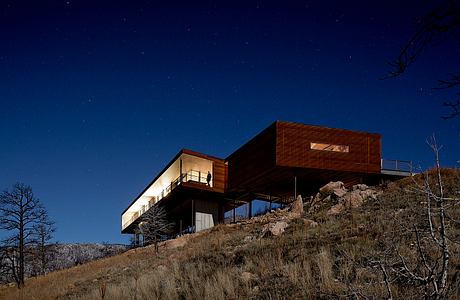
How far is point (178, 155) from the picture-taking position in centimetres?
3603

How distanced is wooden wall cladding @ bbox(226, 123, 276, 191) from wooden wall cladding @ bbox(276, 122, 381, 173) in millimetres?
810

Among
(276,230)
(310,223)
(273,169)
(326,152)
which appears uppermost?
(326,152)

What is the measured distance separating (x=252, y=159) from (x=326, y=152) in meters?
5.99

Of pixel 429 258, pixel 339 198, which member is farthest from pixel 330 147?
pixel 429 258

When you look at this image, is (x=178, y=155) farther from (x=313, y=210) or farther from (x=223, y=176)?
(x=313, y=210)

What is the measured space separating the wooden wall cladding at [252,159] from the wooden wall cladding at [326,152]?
31.9 inches

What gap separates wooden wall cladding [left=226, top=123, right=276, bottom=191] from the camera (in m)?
31.0

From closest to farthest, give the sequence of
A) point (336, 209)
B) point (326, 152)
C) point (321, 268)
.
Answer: point (321, 268)
point (336, 209)
point (326, 152)

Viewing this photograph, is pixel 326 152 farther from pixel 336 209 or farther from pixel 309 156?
pixel 336 209

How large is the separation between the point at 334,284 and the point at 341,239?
4.00 m

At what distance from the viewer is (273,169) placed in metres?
31.0

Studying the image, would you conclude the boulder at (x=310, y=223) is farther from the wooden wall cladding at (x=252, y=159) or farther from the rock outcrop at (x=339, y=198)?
the wooden wall cladding at (x=252, y=159)

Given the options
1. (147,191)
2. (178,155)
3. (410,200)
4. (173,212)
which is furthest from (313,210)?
(147,191)

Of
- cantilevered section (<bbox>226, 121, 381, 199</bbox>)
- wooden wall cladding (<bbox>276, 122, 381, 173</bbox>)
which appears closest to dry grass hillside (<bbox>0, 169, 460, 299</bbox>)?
wooden wall cladding (<bbox>276, 122, 381, 173</bbox>)
